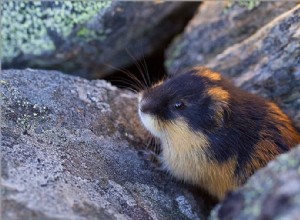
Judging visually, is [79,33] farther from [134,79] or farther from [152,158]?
[152,158]

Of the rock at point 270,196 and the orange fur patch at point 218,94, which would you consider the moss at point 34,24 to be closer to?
the orange fur patch at point 218,94

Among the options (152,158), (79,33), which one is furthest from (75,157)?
(79,33)

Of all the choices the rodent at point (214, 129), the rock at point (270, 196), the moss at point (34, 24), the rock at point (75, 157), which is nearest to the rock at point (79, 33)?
the moss at point (34, 24)

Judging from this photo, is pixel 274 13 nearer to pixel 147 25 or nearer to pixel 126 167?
pixel 147 25

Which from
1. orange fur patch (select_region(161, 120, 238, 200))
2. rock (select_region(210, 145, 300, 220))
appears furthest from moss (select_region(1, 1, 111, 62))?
rock (select_region(210, 145, 300, 220))

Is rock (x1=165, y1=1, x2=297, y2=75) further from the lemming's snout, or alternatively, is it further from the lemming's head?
the lemming's snout

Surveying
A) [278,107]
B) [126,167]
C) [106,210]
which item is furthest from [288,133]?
[106,210]

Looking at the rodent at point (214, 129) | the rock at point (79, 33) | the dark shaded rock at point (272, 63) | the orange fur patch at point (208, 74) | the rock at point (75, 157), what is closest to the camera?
the rock at point (75, 157)
